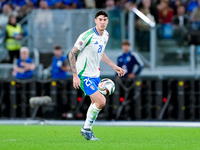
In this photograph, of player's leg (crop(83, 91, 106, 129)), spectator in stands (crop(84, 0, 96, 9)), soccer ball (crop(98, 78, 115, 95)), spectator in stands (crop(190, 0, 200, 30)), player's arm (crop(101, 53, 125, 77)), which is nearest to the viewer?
player's leg (crop(83, 91, 106, 129))

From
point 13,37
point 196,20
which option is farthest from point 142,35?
point 13,37

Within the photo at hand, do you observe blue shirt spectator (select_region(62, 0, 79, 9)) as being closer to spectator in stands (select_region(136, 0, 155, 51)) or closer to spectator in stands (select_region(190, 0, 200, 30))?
spectator in stands (select_region(136, 0, 155, 51))

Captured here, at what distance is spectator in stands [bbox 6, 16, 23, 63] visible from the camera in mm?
18125

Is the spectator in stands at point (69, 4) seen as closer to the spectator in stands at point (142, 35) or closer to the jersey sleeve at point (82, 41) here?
the spectator in stands at point (142, 35)

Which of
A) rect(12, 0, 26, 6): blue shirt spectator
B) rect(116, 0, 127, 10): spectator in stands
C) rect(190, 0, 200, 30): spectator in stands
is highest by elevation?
rect(12, 0, 26, 6): blue shirt spectator

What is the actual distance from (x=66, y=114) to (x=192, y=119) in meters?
4.04

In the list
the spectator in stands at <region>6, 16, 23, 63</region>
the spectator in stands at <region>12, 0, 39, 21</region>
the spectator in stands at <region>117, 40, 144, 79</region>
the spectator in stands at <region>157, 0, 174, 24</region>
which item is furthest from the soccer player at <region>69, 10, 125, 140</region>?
the spectator in stands at <region>12, 0, 39, 21</region>

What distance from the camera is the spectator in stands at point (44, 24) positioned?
18297 millimetres

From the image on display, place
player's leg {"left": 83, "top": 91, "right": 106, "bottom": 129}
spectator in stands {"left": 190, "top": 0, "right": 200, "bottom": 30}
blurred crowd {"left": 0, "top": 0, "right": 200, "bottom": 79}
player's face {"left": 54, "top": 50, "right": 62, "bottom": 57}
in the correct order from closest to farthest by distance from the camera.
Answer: player's leg {"left": 83, "top": 91, "right": 106, "bottom": 129} → player's face {"left": 54, "top": 50, "right": 62, "bottom": 57} → spectator in stands {"left": 190, "top": 0, "right": 200, "bottom": 30} → blurred crowd {"left": 0, "top": 0, "right": 200, "bottom": 79}

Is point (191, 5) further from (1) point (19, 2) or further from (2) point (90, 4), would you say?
(1) point (19, 2)

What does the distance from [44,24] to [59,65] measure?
2239mm

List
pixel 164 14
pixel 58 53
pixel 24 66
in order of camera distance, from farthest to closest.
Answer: pixel 164 14, pixel 24 66, pixel 58 53

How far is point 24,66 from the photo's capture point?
17.0m

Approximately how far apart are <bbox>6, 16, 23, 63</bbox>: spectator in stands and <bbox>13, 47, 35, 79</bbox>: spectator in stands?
4.53ft
